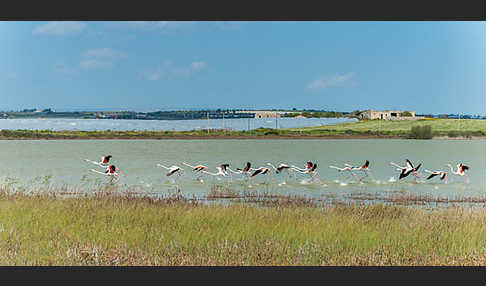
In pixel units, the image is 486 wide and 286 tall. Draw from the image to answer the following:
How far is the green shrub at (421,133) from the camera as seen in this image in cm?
5206

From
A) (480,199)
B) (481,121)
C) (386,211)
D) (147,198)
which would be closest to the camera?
(386,211)

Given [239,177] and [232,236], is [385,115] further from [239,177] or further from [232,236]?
[232,236]

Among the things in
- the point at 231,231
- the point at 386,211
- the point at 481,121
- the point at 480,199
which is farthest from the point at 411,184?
the point at 481,121

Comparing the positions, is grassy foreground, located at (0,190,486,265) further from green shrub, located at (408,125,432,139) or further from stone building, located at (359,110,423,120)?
stone building, located at (359,110,423,120)

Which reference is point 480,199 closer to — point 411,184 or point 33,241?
point 411,184

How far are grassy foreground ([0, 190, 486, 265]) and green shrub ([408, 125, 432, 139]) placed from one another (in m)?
42.7

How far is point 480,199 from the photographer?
1495cm

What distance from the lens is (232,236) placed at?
9.30 meters

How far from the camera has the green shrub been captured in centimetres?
5206

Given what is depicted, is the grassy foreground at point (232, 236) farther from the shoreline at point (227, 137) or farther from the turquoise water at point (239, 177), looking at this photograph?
the shoreline at point (227, 137)

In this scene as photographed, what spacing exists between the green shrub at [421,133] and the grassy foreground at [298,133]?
3.22ft

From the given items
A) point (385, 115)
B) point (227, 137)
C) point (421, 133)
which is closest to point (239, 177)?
point (227, 137)

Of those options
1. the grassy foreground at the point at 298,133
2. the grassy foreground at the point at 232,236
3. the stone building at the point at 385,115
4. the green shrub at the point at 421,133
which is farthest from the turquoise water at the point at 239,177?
the stone building at the point at 385,115

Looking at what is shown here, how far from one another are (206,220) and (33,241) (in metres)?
3.47
